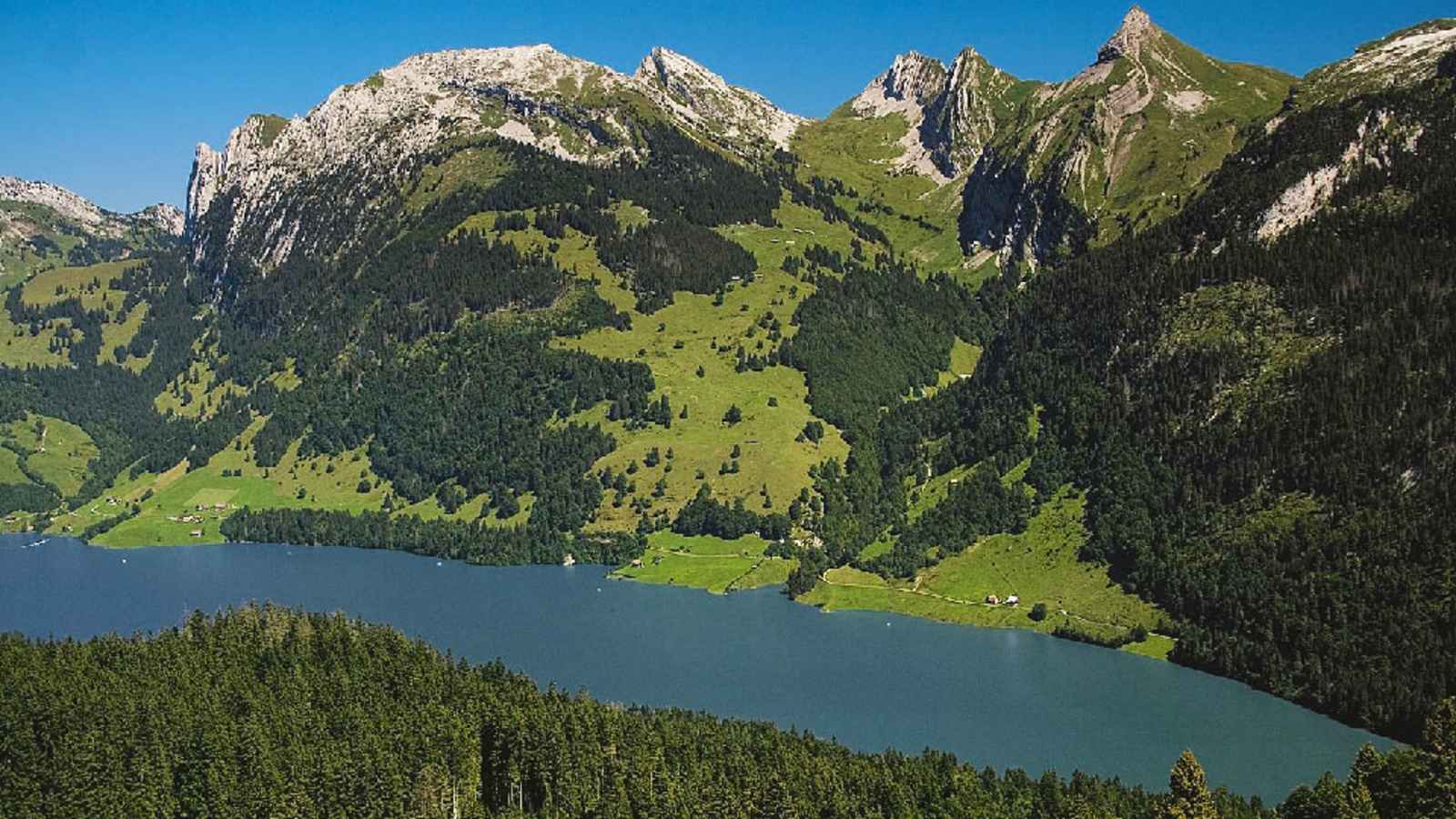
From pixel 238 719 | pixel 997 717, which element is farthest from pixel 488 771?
pixel 997 717

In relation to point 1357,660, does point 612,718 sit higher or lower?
lower

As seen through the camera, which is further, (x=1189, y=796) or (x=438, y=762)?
(x=438, y=762)

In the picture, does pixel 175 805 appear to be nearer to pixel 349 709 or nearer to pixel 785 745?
pixel 349 709

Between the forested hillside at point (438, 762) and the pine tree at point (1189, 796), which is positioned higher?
the pine tree at point (1189, 796)

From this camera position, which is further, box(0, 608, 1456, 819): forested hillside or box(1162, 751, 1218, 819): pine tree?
box(0, 608, 1456, 819): forested hillside

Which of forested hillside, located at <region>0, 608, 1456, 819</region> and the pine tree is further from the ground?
the pine tree

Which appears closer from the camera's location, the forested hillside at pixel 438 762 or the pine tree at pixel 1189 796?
the pine tree at pixel 1189 796

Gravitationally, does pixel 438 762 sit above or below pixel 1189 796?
below

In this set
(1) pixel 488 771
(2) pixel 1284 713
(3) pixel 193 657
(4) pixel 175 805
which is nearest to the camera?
(4) pixel 175 805
